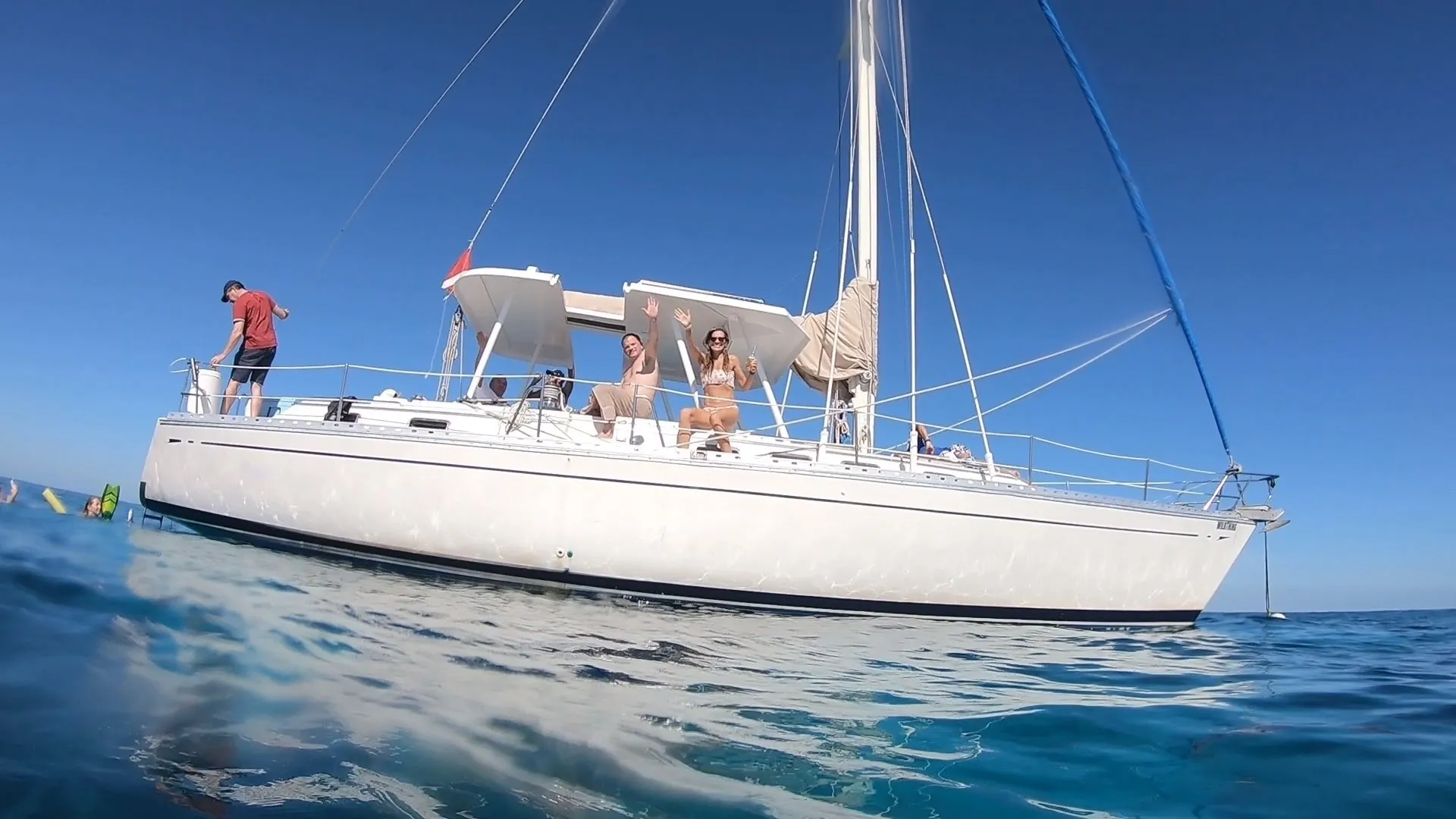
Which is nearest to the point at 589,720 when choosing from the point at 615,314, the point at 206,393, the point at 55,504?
the point at 615,314

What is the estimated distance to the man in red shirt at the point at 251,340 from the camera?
28.5ft

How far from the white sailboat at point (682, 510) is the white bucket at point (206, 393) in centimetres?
3

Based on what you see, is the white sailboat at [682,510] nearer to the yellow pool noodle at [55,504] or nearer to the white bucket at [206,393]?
the white bucket at [206,393]

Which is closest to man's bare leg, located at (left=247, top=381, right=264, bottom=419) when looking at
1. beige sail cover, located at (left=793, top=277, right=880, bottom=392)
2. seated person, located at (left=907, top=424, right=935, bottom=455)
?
beige sail cover, located at (left=793, top=277, right=880, bottom=392)

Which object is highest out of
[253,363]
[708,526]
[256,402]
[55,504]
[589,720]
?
[253,363]

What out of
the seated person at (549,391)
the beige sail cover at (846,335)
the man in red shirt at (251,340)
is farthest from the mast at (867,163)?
the man in red shirt at (251,340)

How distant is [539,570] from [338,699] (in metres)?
4.77

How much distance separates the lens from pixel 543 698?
2.98 meters

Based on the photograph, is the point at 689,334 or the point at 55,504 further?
the point at 689,334

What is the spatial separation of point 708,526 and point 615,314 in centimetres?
372

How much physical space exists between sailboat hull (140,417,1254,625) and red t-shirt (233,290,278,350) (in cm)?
131

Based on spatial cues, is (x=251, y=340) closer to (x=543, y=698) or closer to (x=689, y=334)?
(x=689, y=334)

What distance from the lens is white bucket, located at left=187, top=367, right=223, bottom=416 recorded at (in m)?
8.82

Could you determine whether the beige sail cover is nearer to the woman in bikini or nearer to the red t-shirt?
the woman in bikini
